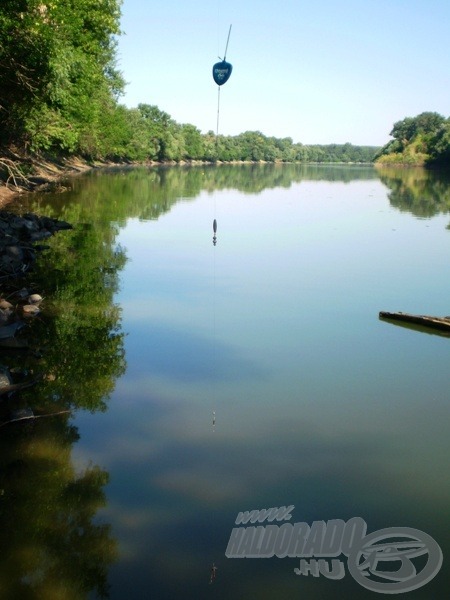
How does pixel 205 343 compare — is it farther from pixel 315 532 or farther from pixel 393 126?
pixel 393 126

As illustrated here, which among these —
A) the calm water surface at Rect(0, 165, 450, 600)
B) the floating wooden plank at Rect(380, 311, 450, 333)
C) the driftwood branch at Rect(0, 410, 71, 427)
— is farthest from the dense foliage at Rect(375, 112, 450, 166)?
the driftwood branch at Rect(0, 410, 71, 427)

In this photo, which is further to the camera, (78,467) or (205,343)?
(205,343)

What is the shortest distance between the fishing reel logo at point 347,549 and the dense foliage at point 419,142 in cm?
13057

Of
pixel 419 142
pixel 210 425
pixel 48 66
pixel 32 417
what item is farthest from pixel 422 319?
pixel 419 142

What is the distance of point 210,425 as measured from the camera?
9375 mm

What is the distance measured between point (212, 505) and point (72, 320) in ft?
25.6

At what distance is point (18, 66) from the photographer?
22.8 metres

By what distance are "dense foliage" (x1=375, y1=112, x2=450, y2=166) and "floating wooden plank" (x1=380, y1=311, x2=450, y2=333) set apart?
122 meters

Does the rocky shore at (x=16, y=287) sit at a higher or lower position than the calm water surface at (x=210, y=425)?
higher

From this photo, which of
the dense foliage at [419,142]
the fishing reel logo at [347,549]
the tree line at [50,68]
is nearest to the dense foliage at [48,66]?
the tree line at [50,68]

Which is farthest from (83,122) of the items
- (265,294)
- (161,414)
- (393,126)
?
(393,126)

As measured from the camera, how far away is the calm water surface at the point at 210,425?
637 centimetres

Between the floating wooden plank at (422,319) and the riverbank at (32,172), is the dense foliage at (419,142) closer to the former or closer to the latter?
the riverbank at (32,172)

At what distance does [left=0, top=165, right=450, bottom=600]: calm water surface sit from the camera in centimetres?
637
